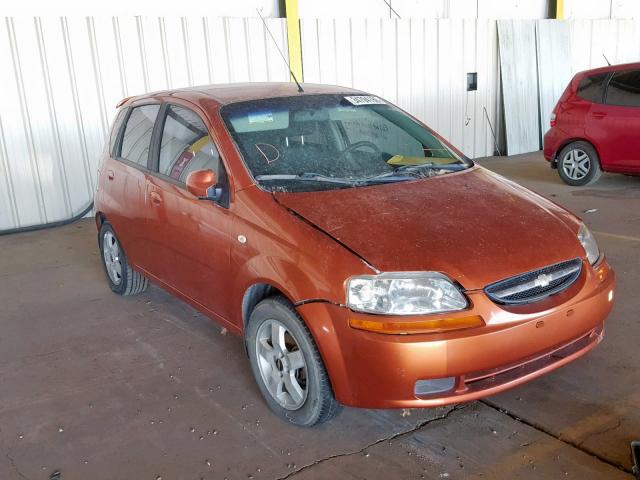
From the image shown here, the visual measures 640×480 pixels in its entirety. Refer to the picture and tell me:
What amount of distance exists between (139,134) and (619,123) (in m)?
5.88

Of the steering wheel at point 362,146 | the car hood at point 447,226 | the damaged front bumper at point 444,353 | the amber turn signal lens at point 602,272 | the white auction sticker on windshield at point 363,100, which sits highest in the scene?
the white auction sticker on windshield at point 363,100

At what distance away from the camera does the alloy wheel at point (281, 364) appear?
2793 mm

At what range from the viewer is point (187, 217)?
11.2ft

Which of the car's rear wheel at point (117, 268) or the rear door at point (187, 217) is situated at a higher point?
the rear door at point (187, 217)

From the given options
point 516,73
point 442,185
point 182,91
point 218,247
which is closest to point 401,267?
point 442,185

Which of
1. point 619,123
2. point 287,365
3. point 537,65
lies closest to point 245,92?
point 287,365

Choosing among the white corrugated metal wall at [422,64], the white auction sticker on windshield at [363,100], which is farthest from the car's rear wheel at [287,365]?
the white corrugated metal wall at [422,64]

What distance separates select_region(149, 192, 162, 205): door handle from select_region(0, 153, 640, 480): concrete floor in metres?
0.92

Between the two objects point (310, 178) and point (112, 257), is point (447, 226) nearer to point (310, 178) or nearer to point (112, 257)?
point (310, 178)

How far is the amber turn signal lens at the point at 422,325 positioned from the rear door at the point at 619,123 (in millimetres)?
5967

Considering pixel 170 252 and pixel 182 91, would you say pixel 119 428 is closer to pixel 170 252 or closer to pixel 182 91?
pixel 170 252

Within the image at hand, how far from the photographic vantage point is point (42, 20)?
274 inches

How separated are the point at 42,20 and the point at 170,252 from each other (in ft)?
15.6

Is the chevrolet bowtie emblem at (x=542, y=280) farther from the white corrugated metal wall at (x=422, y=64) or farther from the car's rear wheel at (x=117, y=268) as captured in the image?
the white corrugated metal wall at (x=422, y=64)
